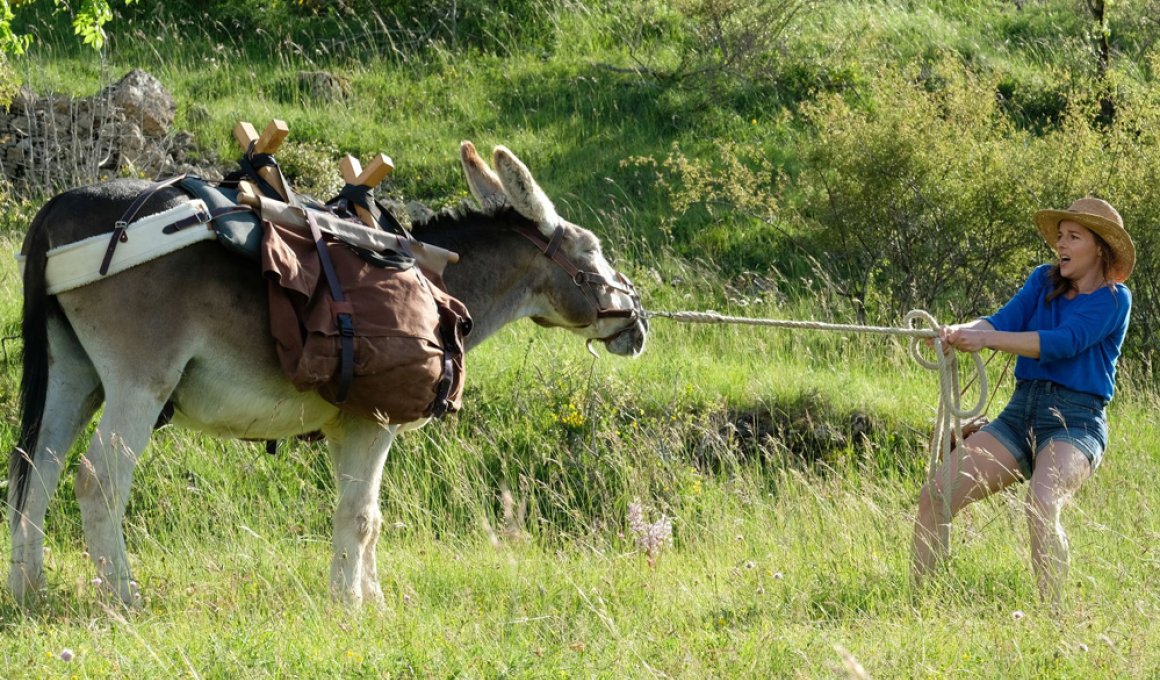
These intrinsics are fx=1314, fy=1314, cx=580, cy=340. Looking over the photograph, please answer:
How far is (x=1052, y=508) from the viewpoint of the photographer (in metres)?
5.49

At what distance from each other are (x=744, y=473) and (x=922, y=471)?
119cm

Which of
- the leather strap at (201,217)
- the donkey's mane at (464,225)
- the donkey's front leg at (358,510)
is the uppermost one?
the leather strap at (201,217)

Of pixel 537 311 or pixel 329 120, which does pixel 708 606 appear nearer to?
pixel 537 311

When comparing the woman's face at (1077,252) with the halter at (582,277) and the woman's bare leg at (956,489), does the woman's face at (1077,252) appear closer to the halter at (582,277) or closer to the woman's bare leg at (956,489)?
the woman's bare leg at (956,489)

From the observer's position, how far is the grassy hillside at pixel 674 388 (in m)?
5.17

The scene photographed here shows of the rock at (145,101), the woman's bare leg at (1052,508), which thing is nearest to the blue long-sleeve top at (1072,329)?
the woman's bare leg at (1052,508)

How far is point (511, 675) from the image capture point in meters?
4.59

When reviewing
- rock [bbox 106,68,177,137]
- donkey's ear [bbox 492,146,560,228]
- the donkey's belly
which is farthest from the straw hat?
rock [bbox 106,68,177,137]

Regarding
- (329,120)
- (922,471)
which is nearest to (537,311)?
(922,471)

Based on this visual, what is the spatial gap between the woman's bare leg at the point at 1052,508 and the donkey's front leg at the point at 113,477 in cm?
369

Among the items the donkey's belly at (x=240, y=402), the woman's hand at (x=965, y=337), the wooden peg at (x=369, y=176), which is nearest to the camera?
the donkey's belly at (x=240, y=402)

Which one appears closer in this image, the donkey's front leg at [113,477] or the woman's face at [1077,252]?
the donkey's front leg at [113,477]

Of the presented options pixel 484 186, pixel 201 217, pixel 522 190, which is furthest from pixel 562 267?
pixel 201 217

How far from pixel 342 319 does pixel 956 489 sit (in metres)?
2.82
